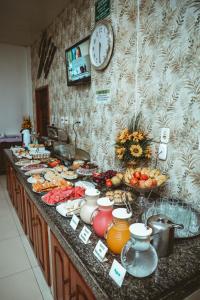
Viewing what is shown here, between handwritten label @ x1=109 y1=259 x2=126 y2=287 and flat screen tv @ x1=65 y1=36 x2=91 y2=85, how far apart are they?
6.33ft

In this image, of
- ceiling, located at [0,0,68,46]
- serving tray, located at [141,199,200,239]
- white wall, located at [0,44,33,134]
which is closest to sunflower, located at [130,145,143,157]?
serving tray, located at [141,199,200,239]

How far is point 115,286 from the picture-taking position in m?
0.77

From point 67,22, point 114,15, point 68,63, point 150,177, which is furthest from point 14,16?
point 150,177

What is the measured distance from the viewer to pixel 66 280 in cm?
116

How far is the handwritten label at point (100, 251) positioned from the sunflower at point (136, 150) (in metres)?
0.78

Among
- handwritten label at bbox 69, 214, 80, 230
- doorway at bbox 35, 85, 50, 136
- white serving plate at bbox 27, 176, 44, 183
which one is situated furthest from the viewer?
doorway at bbox 35, 85, 50, 136

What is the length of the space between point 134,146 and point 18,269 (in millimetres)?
1518

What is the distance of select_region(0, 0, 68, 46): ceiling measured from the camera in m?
2.80

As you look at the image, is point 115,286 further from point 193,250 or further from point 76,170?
point 76,170

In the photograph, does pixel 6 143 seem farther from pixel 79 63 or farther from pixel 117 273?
pixel 117 273

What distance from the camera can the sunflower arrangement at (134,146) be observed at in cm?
156

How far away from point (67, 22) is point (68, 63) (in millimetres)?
620

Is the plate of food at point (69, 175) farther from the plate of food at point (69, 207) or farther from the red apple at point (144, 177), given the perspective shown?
the red apple at point (144, 177)

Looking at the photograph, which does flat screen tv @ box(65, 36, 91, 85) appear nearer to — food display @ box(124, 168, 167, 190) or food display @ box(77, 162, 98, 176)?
food display @ box(77, 162, 98, 176)
